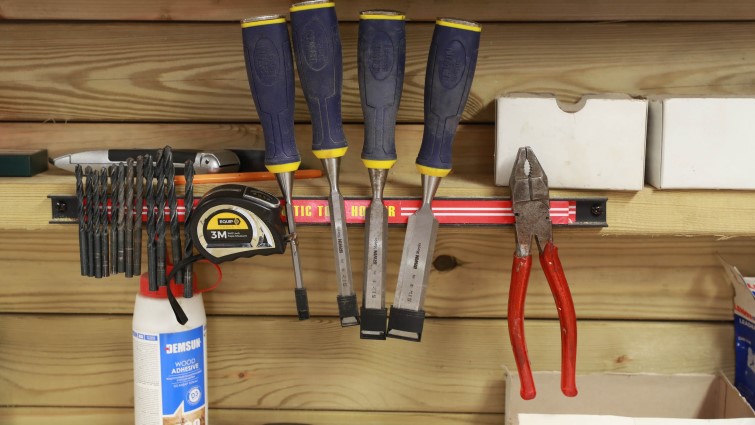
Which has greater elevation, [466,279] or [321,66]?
[321,66]

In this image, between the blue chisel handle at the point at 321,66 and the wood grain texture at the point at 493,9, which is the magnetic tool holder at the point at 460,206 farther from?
the wood grain texture at the point at 493,9

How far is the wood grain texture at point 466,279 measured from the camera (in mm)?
1040

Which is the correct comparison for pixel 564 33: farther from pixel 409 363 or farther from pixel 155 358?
pixel 155 358

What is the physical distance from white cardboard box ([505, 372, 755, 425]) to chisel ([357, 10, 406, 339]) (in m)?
0.28

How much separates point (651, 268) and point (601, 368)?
0.49ft

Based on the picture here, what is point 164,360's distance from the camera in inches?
36.7

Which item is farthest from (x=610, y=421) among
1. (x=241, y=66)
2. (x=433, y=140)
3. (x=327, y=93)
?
(x=241, y=66)

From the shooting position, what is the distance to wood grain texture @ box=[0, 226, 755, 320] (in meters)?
1.04

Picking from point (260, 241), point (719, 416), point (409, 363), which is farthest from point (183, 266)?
point (719, 416)

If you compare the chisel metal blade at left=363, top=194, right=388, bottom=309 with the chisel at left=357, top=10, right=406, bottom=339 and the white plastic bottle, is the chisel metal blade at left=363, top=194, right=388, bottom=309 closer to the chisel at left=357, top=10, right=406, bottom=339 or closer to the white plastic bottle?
the chisel at left=357, top=10, right=406, bottom=339

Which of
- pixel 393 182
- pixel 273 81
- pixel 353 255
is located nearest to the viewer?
pixel 273 81

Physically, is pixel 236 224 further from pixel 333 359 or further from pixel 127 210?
pixel 333 359

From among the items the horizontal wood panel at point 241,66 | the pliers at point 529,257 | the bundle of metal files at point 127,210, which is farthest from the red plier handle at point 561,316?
the bundle of metal files at point 127,210

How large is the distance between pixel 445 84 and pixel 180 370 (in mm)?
449
